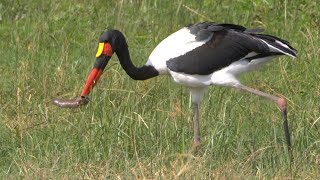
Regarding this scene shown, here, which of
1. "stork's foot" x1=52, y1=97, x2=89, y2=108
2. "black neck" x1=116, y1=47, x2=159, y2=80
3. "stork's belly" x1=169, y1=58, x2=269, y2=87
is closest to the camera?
"stork's foot" x1=52, y1=97, x2=89, y2=108

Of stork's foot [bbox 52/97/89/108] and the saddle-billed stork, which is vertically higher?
the saddle-billed stork

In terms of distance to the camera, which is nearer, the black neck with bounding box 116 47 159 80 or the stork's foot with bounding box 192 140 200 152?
the stork's foot with bounding box 192 140 200 152

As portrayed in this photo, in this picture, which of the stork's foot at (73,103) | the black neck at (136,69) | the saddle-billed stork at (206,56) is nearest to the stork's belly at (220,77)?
the saddle-billed stork at (206,56)

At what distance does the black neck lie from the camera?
23.7 ft

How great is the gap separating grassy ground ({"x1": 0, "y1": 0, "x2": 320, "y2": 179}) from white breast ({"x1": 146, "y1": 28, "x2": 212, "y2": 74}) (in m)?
0.34

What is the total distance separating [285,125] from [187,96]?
1120 millimetres

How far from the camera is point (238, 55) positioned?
7082 mm

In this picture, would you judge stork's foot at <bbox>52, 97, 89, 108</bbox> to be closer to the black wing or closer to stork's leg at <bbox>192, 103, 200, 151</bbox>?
the black wing

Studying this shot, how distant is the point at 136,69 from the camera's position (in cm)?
727

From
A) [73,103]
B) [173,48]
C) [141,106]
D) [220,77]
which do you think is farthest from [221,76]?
[73,103]

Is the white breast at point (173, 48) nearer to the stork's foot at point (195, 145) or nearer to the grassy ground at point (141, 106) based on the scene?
the grassy ground at point (141, 106)

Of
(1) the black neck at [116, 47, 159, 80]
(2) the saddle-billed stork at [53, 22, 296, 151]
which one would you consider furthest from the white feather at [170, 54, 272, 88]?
(1) the black neck at [116, 47, 159, 80]

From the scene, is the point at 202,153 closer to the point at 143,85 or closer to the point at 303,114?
the point at 303,114

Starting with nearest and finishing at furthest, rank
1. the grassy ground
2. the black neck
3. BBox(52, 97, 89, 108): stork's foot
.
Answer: the grassy ground < BBox(52, 97, 89, 108): stork's foot < the black neck
